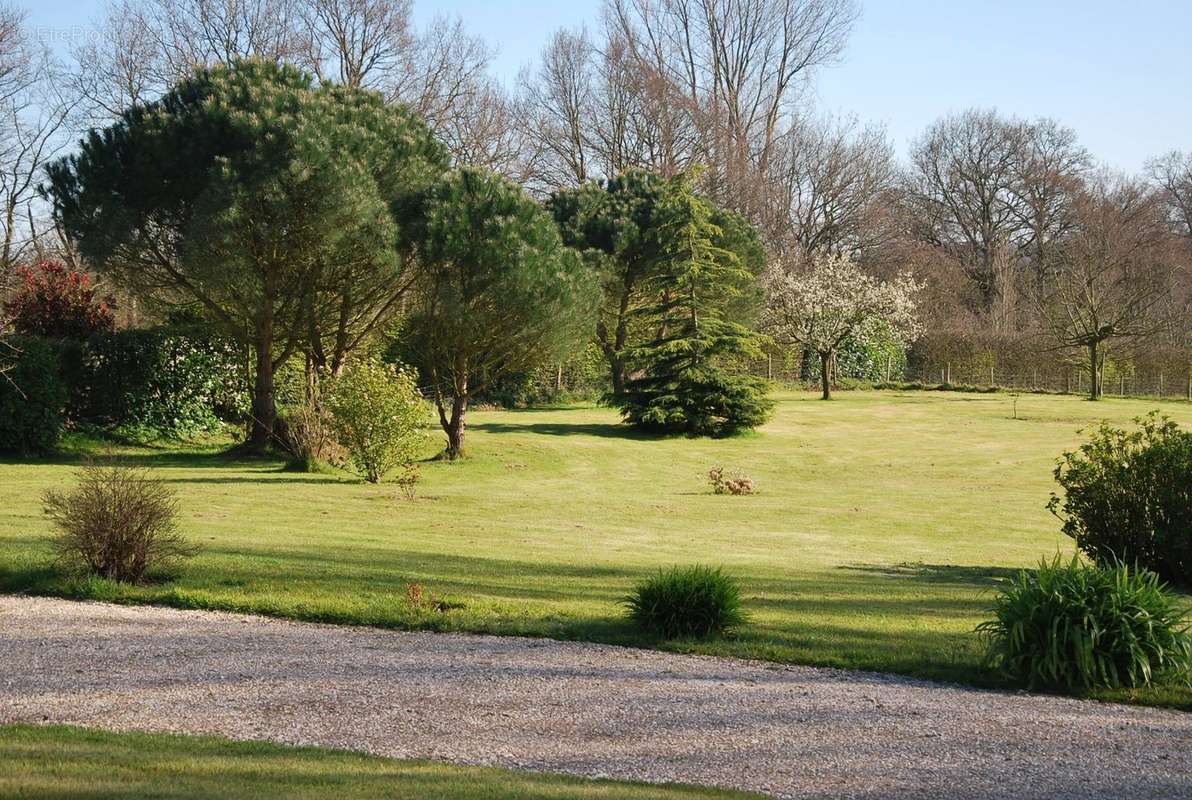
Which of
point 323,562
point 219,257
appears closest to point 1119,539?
point 323,562

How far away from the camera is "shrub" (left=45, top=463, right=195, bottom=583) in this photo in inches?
401

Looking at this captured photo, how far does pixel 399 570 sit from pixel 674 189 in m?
29.6

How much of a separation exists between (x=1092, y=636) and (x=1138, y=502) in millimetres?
5695

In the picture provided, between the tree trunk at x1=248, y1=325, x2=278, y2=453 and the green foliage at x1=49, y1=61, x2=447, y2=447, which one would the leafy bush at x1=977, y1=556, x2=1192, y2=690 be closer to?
the green foliage at x1=49, y1=61, x2=447, y2=447

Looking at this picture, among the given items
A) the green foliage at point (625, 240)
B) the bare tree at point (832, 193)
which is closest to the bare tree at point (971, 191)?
the bare tree at point (832, 193)

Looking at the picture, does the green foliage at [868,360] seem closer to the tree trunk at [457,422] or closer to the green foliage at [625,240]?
→ the green foliage at [625,240]

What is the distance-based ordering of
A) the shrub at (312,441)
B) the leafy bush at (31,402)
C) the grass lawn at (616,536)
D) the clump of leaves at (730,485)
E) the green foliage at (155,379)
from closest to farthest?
the grass lawn at (616,536) → the leafy bush at (31,402) → the shrub at (312,441) → the clump of leaves at (730,485) → the green foliage at (155,379)

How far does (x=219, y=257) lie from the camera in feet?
75.2

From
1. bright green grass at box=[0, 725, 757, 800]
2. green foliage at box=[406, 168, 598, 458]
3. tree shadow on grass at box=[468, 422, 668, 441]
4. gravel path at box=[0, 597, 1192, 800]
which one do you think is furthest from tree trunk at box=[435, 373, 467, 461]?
bright green grass at box=[0, 725, 757, 800]

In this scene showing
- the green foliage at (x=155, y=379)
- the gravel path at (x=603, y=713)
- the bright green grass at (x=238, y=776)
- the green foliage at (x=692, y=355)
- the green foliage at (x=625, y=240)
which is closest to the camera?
the bright green grass at (x=238, y=776)

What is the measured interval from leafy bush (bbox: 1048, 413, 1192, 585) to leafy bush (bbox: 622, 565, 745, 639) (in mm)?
Result: 5456

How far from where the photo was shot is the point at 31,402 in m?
22.8

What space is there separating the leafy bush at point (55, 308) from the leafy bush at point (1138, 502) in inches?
877

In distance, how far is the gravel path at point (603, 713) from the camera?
5523 mm
